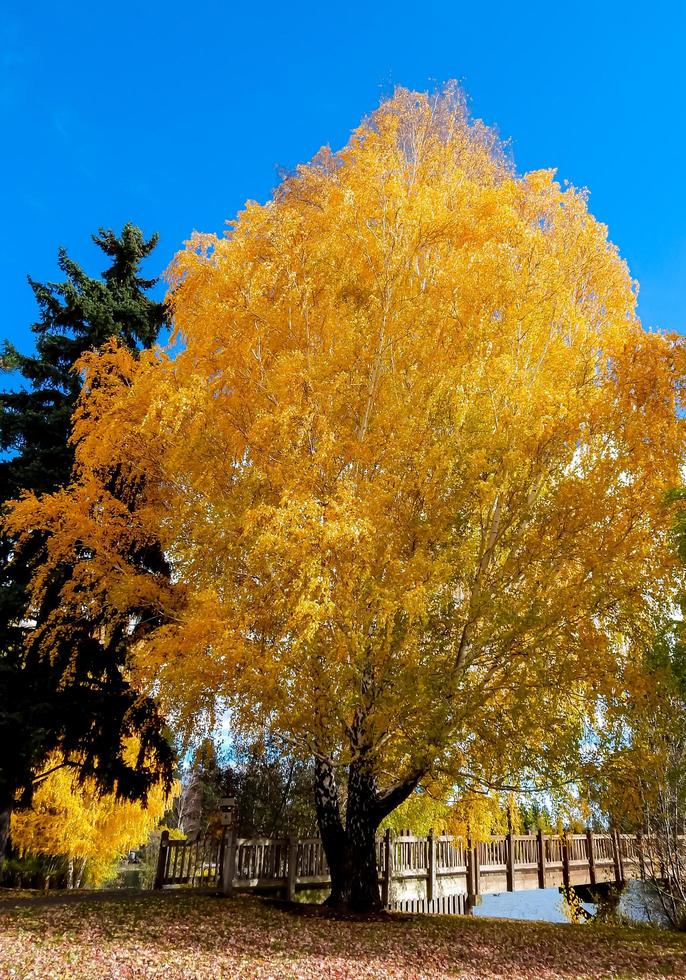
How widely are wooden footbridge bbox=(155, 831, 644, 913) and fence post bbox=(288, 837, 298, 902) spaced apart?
0.05 ft

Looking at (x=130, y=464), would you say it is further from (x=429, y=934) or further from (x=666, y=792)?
(x=666, y=792)

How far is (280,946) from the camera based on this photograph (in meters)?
6.14

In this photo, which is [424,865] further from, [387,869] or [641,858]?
[641,858]

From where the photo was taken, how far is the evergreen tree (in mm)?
10336

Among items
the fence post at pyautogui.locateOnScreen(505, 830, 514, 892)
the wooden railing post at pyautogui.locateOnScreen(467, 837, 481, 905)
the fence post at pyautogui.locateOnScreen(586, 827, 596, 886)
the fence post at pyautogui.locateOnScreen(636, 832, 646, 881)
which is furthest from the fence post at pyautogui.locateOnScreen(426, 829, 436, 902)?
the fence post at pyautogui.locateOnScreen(586, 827, 596, 886)

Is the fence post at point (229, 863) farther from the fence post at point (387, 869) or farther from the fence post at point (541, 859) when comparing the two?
the fence post at point (541, 859)

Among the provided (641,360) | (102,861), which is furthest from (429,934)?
(102,861)

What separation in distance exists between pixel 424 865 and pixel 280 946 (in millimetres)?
8717

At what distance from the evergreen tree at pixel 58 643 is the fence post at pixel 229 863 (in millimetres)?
1699

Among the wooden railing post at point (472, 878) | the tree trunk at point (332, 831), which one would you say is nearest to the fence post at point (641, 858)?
the tree trunk at point (332, 831)

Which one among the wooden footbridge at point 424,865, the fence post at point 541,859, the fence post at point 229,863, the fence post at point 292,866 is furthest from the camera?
the fence post at point 541,859

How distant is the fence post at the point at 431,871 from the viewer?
13578mm

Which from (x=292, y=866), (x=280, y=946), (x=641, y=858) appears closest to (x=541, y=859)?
(x=641, y=858)

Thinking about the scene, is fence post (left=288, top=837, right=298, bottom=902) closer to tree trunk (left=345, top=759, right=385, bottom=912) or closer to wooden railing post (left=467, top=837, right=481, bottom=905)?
tree trunk (left=345, top=759, right=385, bottom=912)
